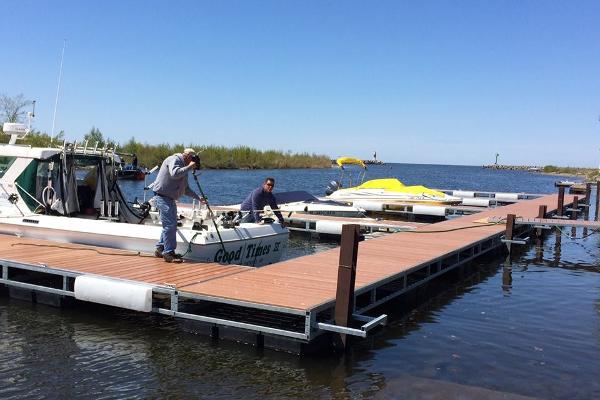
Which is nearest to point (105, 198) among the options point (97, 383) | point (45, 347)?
point (45, 347)

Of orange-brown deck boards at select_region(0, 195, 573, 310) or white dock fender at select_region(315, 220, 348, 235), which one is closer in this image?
orange-brown deck boards at select_region(0, 195, 573, 310)

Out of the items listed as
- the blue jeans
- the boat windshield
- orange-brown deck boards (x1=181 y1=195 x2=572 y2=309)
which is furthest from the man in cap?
the boat windshield

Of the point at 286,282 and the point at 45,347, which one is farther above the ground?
the point at 286,282

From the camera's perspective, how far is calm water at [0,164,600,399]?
6.39m

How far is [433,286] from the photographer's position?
12133 millimetres

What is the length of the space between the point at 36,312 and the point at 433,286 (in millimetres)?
7495

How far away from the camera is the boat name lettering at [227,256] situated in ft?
33.4

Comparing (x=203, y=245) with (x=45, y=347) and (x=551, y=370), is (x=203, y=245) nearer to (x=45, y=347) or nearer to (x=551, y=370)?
(x=45, y=347)

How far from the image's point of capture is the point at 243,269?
9258 millimetres

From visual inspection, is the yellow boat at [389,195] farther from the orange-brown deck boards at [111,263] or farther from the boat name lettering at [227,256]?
the orange-brown deck boards at [111,263]

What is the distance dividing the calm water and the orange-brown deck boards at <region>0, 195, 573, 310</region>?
2.24ft

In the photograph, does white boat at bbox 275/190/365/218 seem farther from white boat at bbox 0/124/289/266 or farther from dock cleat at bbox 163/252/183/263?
dock cleat at bbox 163/252/183/263

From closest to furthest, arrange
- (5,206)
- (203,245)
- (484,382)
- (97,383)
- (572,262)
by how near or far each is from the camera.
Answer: (97,383) → (484,382) → (203,245) → (5,206) → (572,262)

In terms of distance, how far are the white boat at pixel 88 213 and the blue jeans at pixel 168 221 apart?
401 millimetres
